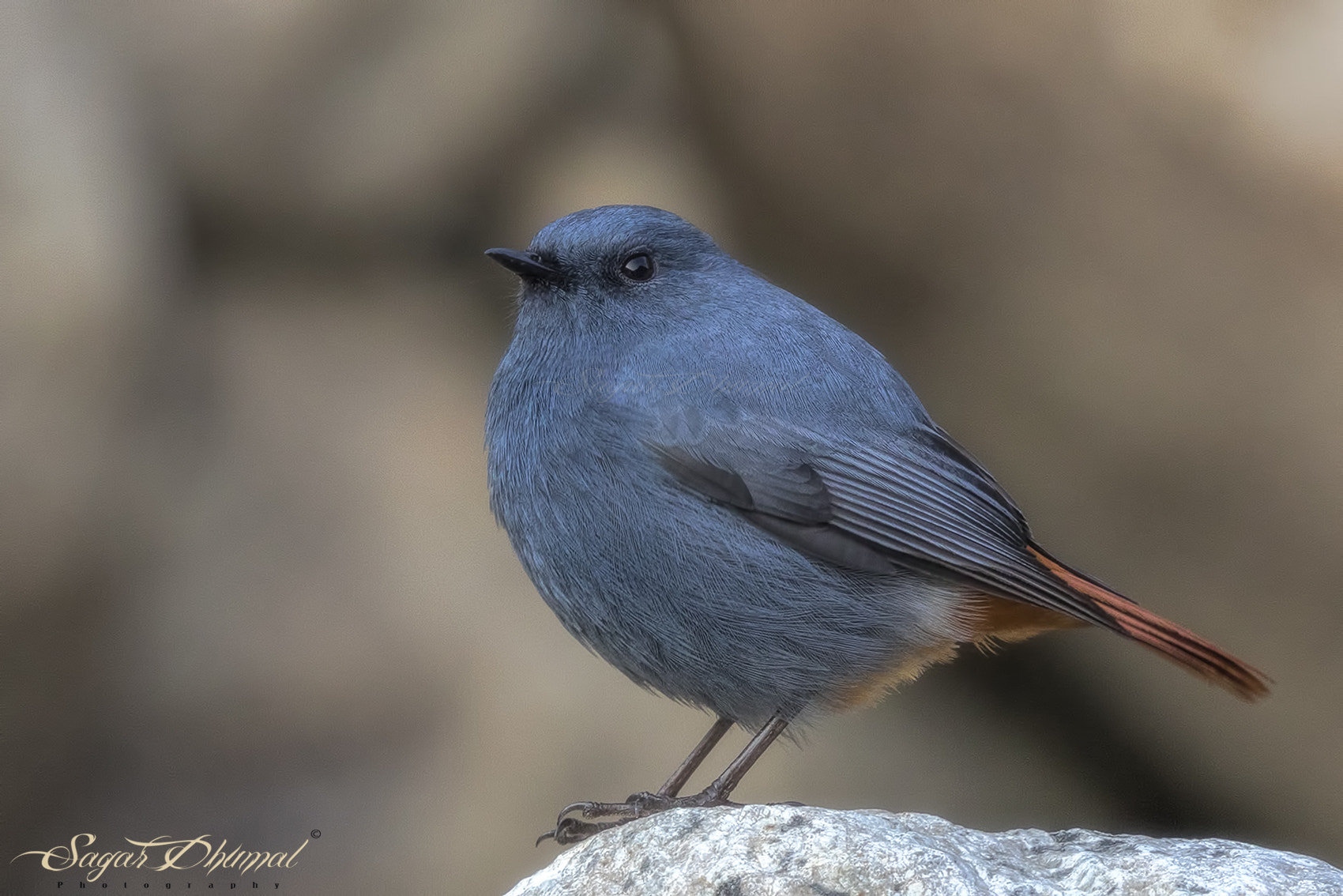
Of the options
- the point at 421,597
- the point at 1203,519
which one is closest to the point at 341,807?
the point at 421,597

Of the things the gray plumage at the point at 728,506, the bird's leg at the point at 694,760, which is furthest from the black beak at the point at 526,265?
the bird's leg at the point at 694,760

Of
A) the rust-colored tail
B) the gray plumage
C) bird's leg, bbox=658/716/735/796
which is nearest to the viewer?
the gray plumage

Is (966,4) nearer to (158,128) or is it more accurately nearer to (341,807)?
(158,128)

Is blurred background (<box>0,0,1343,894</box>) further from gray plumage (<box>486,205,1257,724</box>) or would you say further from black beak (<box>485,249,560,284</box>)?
black beak (<box>485,249,560,284</box>)

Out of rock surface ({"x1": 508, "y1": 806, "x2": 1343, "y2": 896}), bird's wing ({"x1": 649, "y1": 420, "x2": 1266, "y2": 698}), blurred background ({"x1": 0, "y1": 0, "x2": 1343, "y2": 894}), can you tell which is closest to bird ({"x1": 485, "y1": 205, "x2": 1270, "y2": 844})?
bird's wing ({"x1": 649, "y1": 420, "x2": 1266, "y2": 698})

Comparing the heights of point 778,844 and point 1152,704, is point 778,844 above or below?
below

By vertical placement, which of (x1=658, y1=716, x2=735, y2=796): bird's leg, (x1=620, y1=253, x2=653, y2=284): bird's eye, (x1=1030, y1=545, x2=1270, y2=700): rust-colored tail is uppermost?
(x1=1030, y1=545, x2=1270, y2=700): rust-colored tail
